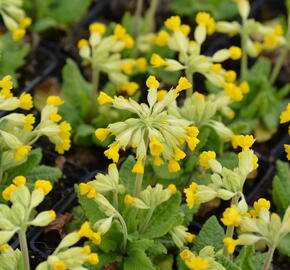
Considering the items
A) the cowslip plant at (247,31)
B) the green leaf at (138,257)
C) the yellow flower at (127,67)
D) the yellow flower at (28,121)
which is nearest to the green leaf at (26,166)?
the yellow flower at (28,121)

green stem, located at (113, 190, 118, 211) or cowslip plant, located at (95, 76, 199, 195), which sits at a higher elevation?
cowslip plant, located at (95, 76, 199, 195)

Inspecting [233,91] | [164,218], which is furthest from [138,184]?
[233,91]

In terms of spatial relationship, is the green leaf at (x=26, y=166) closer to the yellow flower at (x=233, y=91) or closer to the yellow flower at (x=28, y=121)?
the yellow flower at (x=28, y=121)

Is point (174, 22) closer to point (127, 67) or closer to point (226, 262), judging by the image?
point (127, 67)

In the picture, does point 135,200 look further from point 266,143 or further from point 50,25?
point 50,25

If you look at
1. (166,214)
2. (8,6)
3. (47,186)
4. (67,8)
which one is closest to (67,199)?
(166,214)

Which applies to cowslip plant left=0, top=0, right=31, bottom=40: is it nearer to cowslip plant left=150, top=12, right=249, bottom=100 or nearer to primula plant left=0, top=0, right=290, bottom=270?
primula plant left=0, top=0, right=290, bottom=270

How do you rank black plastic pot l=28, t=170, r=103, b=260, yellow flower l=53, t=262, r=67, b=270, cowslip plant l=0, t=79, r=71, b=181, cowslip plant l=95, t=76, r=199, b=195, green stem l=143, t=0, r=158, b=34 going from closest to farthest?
1. yellow flower l=53, t=262, r=67, b=270
2. cowslip plant l=95, t=76, r=199, b=195
3. cowslip plant l=0, t=79, r=71, b=181
4. black plastic pot l=28, t=170, r=103, b=260
5. green stem l=143, t=0, r=158, b=34

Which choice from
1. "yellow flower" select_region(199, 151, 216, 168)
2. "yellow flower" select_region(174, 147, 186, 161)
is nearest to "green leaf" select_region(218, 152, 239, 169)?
"yellow flower" select_region(199, 151, 216, 168)
